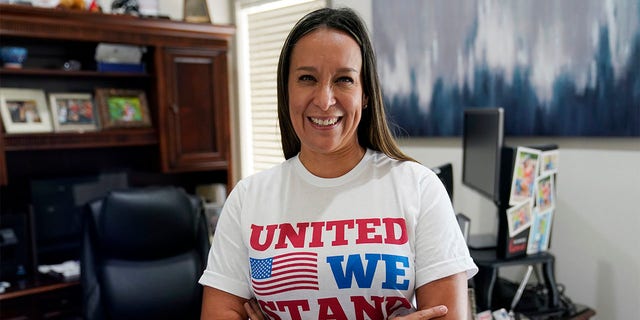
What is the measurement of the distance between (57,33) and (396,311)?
2.48 meters

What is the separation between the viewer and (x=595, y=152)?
2049mm

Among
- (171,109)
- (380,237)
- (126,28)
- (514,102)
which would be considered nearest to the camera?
(380,237)

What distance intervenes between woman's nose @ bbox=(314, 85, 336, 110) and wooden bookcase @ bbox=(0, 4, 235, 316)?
2.24 metres

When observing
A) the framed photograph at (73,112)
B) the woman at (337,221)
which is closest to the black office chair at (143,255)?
the framed photograph at (73,112)

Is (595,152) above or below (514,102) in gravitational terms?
below

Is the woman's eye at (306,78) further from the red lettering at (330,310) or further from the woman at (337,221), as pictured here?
the red lettering at (330,310)

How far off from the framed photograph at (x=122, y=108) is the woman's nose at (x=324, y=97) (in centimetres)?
237

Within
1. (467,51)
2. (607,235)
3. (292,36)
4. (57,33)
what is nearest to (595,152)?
(607,235)

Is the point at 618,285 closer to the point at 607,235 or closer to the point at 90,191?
the point at 607,235

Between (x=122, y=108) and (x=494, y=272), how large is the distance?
2282 mm

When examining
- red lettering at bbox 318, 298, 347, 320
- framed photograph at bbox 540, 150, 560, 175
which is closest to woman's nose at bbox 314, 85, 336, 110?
red lettering at bbox 318, 298, 347, 320

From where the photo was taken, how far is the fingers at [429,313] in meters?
0.97

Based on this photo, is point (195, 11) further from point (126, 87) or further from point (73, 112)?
point (73, 112)

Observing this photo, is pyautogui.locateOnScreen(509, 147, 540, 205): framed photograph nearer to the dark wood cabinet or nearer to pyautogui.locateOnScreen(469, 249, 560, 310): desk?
pyautogui.locateOnScreen(469, 249, 560, 310): desk
